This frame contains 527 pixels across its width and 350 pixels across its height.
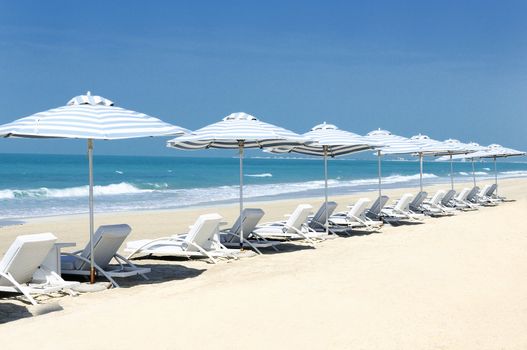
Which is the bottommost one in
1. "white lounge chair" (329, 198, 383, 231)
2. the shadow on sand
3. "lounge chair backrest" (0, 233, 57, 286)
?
the shadow on sand

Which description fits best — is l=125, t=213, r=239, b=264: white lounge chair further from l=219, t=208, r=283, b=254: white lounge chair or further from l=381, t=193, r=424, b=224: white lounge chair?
l=381, t=193, r=424, b=224: white lounge chair

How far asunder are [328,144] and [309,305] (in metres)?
5.75

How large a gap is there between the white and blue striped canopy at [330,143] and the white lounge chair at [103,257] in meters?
3.88

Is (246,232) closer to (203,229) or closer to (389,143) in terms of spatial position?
(203,229)

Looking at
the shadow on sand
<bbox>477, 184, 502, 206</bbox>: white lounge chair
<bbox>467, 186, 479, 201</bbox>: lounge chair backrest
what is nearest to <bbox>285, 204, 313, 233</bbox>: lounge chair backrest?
the shadow on sand

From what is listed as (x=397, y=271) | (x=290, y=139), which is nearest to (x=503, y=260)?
(x=397, y=271)

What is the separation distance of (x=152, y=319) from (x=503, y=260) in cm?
471

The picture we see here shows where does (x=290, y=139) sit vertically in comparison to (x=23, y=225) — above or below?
above

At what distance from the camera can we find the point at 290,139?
376 inches

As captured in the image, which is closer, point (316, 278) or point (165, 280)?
point (316, 278)

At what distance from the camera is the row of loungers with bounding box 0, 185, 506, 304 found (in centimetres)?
642

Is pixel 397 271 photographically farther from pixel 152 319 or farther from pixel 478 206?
pixel 478 206

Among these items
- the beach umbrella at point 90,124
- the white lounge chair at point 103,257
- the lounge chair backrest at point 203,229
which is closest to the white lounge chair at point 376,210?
the lounge chair backrest at point 203,229

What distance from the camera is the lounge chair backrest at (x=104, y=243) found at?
24.1ft
